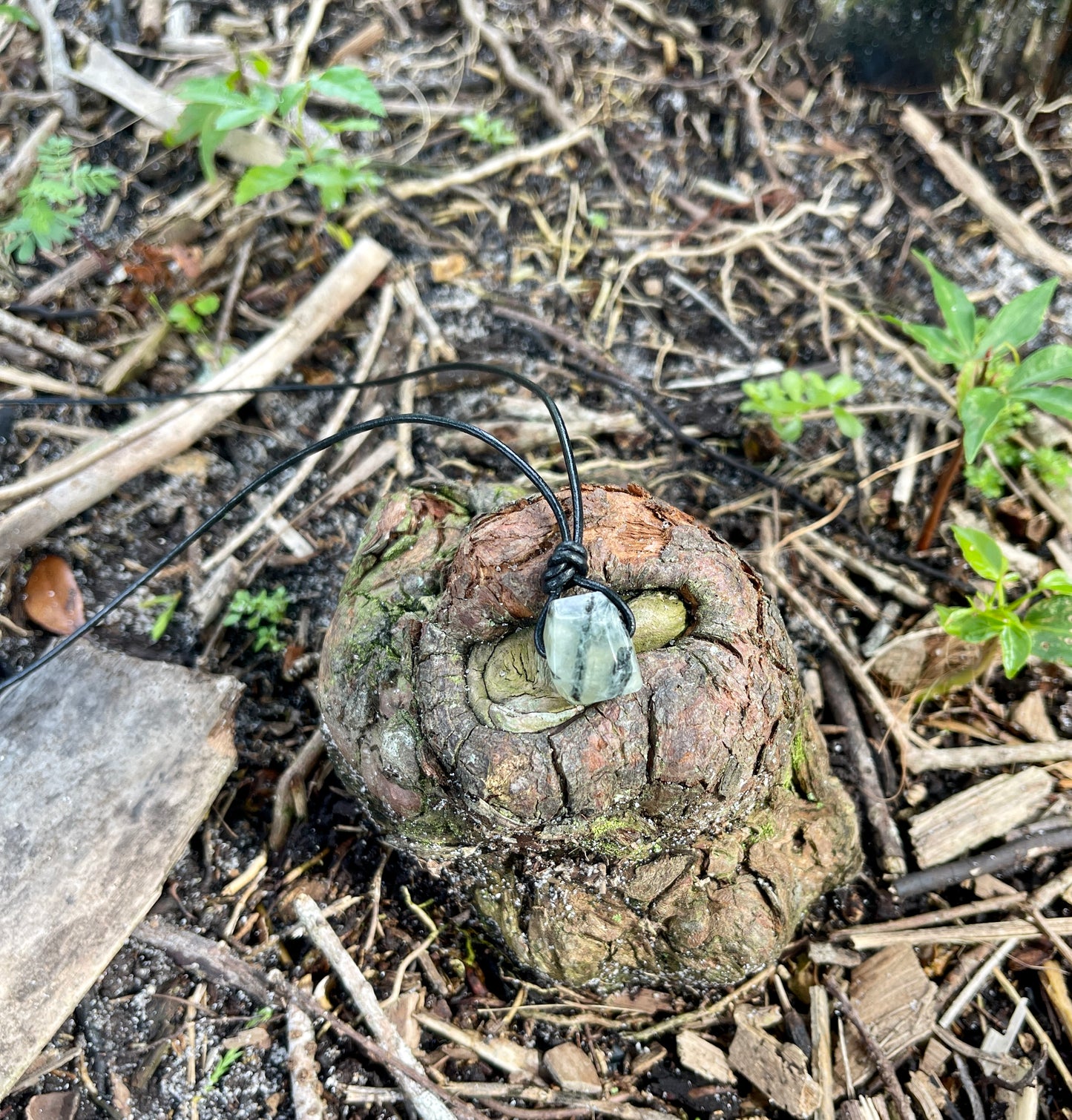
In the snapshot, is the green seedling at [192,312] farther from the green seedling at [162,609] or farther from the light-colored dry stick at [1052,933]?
the light-colored dry stick at [1052,933]

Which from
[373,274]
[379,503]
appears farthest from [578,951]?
[373,274]

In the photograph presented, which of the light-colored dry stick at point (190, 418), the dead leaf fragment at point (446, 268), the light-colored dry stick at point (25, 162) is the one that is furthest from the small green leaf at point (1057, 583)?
the light-colored dry stick at point (25, 162)

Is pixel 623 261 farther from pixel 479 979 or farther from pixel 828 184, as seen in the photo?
pixel 479 979

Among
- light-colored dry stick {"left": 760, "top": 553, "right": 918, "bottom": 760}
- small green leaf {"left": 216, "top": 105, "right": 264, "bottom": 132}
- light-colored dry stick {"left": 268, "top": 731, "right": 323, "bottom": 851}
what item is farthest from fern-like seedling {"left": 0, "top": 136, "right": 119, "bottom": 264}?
light-colored dry stick {"left": 760, "top": 553, "right": 918, "bottom": 760}

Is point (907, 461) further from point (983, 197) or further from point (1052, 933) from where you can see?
point (1052, 933)

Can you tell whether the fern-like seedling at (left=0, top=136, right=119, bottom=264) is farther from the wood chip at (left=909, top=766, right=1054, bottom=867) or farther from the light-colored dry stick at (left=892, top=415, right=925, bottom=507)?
the wood chip at (left=909, top=766, right=1054, bottom=867)
